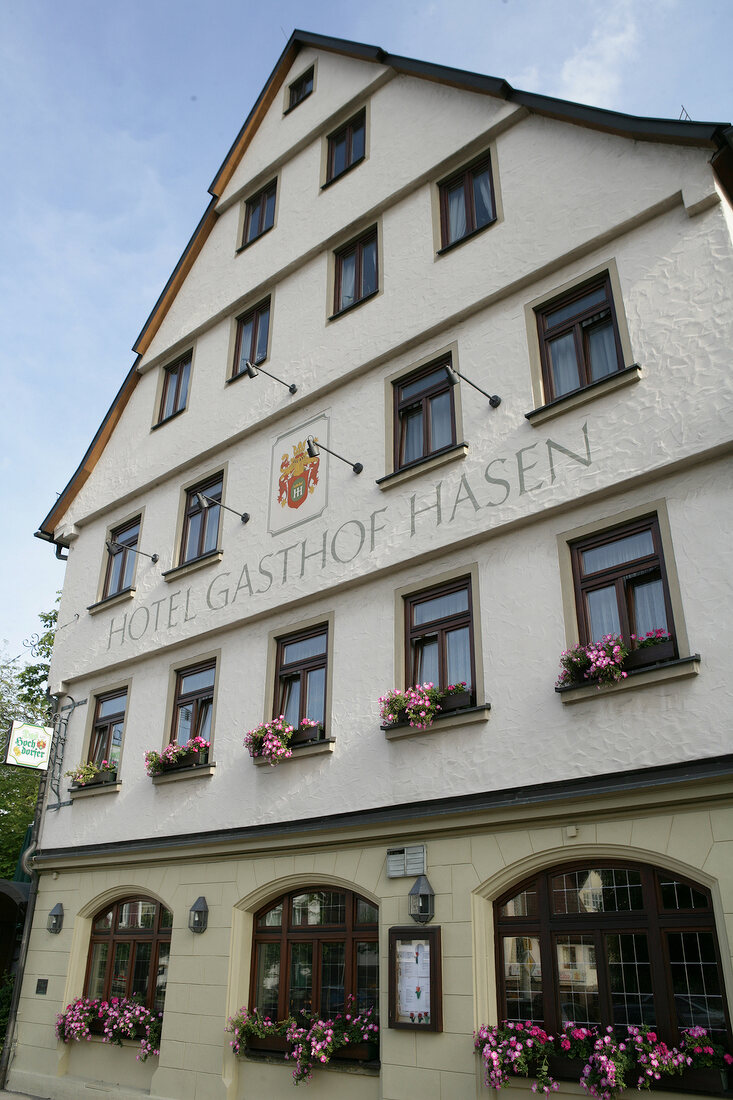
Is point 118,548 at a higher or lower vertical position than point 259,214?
lower

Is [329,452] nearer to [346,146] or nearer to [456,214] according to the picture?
[456,214]

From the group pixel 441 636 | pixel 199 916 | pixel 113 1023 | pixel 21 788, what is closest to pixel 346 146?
pixel 441 636

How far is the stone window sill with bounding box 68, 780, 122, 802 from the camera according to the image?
14508 millimetres

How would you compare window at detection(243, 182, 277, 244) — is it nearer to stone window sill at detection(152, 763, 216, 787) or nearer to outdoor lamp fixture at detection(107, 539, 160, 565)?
outdoor lamp fixture at detection(107, 539, 160, 565)

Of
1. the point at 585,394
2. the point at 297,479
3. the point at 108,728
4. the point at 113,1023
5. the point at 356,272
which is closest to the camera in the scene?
the point at 585,394

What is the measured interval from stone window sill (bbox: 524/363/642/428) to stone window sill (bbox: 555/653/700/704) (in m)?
3.14

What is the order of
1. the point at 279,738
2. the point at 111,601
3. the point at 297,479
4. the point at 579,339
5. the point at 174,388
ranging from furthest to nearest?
the point at 174,388
the point at 111,601
the point at 297,479
the point at 279,738
the point at 579,339

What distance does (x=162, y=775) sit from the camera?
13.6 m

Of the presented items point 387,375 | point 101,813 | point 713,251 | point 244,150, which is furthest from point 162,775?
point 244,150

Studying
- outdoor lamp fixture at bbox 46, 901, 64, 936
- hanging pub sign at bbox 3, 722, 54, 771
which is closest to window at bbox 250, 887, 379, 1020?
outdoor lamp fixture at bbox 46, 901, 64, 936

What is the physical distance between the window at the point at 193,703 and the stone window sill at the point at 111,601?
212cm

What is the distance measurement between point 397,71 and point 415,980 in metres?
13.1

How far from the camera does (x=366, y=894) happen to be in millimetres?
10492

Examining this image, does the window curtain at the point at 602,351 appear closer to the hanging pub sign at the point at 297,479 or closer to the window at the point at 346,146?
the hanging pub sign at the point at 297,479
